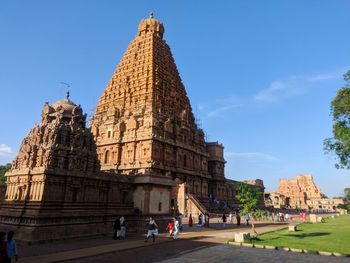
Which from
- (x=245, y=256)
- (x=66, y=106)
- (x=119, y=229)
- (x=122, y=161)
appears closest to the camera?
(x=245, y=256)

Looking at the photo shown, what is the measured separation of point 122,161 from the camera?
1901 inches

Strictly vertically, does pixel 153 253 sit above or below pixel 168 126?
below

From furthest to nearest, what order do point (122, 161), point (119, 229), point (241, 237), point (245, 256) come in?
1. point (122, 161)
2. point (119, 229)
3. point (241, 237)
4. point (245, 256)

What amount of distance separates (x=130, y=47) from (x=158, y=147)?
2508 cm

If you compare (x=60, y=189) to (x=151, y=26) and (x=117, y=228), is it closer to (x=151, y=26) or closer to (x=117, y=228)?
(x=117, y=228)

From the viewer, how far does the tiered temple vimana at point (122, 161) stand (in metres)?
22.4

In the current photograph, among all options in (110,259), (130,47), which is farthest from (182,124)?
(110,259)

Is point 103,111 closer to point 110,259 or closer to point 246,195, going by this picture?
point 246,195

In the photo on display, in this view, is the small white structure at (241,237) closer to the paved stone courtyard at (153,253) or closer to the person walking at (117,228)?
the paved stone courtyard at (153,253)

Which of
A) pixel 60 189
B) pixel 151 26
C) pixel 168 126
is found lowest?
pixel 60 189

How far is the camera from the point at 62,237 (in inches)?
842

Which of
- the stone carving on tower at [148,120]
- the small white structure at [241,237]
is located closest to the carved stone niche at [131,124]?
the stone carving on tower at [148,120]

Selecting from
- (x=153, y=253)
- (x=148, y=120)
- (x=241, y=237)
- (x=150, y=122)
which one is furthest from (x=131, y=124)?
(x=153, y=253)

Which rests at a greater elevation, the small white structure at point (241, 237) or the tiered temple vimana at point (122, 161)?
the tiered temple vimana at point (122, 161)
